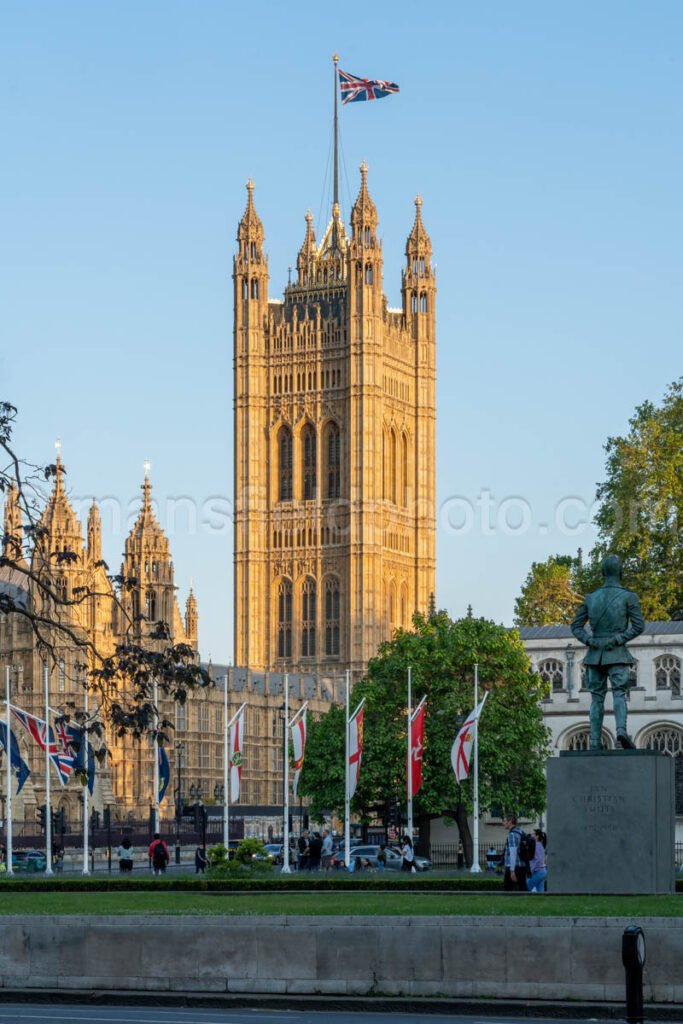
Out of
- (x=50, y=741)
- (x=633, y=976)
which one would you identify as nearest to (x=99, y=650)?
(x=50, y=741)

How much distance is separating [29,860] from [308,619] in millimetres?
99996

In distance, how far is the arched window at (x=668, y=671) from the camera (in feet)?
286

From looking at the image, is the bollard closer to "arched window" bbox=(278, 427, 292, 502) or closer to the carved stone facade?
the carved stone facade

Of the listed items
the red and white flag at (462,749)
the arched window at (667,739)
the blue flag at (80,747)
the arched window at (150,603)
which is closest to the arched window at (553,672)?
the arched window at (667,739)

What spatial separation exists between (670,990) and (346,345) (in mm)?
151776

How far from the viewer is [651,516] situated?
96.2 meters

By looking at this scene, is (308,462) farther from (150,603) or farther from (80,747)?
(80,747)

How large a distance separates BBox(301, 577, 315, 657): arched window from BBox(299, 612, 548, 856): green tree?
90.1 meters

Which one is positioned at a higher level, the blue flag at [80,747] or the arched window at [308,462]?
the arched window at [308,462]

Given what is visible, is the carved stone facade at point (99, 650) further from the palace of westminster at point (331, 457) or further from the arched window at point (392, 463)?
the arched window at point (392, 463)

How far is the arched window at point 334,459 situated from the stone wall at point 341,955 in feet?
481

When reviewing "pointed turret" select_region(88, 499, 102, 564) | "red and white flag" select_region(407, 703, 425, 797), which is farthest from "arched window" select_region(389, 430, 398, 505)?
"red and white flag" select_region(407, 703, 425, 797)

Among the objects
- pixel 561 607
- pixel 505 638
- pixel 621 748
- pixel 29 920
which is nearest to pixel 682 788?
pixel 505 638

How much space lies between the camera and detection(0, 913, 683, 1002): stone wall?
25172 mm
